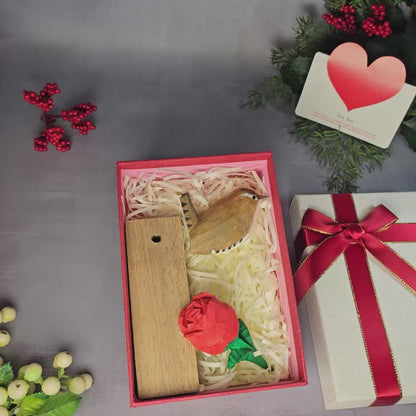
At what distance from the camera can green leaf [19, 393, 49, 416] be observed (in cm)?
96

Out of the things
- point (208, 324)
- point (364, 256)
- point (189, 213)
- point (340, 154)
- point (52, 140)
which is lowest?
point (208, 324)

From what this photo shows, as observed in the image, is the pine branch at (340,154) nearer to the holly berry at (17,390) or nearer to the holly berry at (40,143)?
the holly berry at (40,143)

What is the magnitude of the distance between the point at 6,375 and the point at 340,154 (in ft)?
2.83

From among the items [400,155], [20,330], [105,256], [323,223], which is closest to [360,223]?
[323,223]

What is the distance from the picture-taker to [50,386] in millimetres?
978

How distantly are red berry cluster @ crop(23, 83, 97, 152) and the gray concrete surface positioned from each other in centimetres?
3

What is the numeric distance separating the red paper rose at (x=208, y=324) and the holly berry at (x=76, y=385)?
25cm

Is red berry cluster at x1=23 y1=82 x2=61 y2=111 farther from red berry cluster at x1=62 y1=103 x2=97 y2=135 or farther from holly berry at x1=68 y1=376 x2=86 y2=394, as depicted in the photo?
holly berry at x1=68 y1=376 x2=86 y2=394

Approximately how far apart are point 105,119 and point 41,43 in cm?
27

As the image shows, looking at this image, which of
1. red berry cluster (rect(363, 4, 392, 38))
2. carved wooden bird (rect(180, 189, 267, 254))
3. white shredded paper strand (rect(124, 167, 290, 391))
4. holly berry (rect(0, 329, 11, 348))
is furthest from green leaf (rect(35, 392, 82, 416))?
red berry cluster (rect(363, 4, 392, 38))

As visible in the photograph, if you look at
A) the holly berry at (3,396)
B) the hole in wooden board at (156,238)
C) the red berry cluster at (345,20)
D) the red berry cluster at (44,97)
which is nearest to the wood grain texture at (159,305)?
the hole in wooden board at (156,238)

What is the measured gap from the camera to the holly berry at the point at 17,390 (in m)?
0.96

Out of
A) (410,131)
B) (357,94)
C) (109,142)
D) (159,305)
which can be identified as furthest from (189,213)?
(410,131)

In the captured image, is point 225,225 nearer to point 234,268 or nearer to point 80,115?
point 234,268
